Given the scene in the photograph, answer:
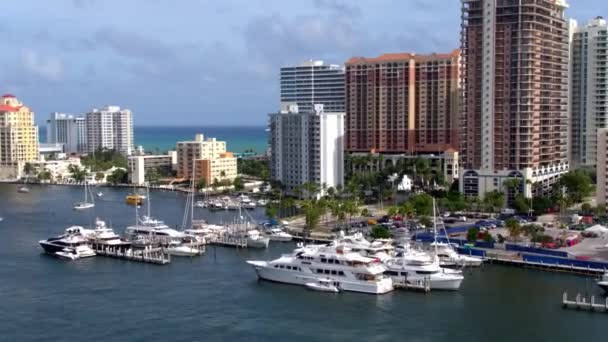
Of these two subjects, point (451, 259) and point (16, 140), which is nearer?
point (451, 259)

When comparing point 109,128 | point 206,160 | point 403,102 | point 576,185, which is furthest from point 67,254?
point 109,128

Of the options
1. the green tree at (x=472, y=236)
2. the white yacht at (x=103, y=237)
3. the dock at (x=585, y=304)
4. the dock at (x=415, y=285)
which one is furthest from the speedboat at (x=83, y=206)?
the dock at (x=585, y=304)

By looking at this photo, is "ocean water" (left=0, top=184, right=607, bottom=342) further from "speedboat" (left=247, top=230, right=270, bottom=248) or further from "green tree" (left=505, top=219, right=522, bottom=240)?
"green tree" (left=505, top=219, right=522, bottom=240)

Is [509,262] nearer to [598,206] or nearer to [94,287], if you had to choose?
[598,206]

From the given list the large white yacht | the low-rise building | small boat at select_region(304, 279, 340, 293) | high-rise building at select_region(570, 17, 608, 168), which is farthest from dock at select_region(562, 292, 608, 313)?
the low-rise building

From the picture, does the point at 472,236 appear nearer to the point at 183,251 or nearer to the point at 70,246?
the point at 183,251

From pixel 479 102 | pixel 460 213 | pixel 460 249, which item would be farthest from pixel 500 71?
pixel 460 249
